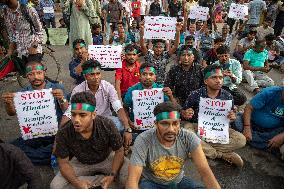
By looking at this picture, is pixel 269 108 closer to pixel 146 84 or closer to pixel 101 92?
pixel 146 84

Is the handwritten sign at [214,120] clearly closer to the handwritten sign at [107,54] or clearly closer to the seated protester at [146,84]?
the seated protester at [146,84]

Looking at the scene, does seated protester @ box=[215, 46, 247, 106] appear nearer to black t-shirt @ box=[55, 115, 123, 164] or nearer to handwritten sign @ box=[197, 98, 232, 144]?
handwritten sign @ box=[197, 98, 232, 144]

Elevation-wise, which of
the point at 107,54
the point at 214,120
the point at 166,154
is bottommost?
the point at 214,120

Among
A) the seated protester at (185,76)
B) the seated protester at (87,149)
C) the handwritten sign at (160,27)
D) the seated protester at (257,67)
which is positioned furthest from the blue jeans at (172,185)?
the seated protester at (257,67)

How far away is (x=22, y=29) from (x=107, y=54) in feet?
5.37

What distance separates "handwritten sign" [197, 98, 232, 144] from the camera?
4543 millimetres

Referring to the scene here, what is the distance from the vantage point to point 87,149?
364 cm

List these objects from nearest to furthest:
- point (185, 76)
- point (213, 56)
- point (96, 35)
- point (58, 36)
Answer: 1. point (185, 76)
2. point (213, 56)
3. point (96, 35)
4. point (58, 36)

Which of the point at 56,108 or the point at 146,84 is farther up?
the point at 146,84

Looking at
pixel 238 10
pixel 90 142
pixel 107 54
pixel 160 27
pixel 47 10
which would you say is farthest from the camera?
pixel 47 10

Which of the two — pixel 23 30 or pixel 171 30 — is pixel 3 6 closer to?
pixel 23 30

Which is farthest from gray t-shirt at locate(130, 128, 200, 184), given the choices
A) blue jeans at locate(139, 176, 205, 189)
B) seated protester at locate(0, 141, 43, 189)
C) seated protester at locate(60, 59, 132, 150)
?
seated protester at locate(60, 59, 132, 150)

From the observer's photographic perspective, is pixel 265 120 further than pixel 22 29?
No

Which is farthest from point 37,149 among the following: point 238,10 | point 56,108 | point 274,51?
point 238,10
